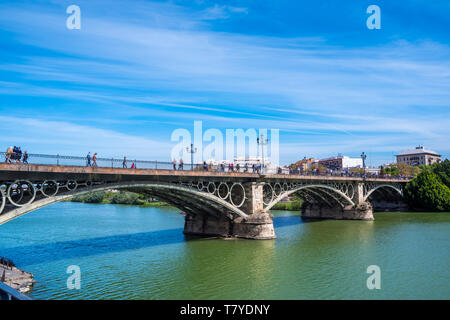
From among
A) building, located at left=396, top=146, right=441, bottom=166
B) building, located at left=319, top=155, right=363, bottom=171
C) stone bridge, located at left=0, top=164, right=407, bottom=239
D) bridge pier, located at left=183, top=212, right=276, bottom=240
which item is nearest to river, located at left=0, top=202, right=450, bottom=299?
bridge pier, located at left=183, top=212, right=276, bottom=240

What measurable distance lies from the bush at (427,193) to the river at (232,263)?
24.7 metres

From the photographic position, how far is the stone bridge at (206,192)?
715 inches

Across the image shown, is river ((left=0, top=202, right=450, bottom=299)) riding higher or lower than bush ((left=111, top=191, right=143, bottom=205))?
lower

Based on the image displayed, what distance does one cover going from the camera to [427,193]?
200 feet

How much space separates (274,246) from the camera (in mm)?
29453

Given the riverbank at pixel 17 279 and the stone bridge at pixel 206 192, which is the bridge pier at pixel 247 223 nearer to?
the stone bridge at pixel 206 192

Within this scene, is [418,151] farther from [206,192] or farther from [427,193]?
[206,192]

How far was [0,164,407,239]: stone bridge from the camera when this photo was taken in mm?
18172

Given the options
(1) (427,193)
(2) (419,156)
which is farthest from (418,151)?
(1) (427,193)

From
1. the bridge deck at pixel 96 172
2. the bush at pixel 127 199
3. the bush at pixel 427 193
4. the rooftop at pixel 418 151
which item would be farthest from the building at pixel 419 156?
the bridge deck at pixel 96 172

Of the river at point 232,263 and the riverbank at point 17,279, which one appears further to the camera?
the river at point 232,263

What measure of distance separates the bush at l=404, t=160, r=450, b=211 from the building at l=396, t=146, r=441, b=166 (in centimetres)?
9236

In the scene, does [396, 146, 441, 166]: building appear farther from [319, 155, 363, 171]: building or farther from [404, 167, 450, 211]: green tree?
[404, 167, 450, 211]: green tree
